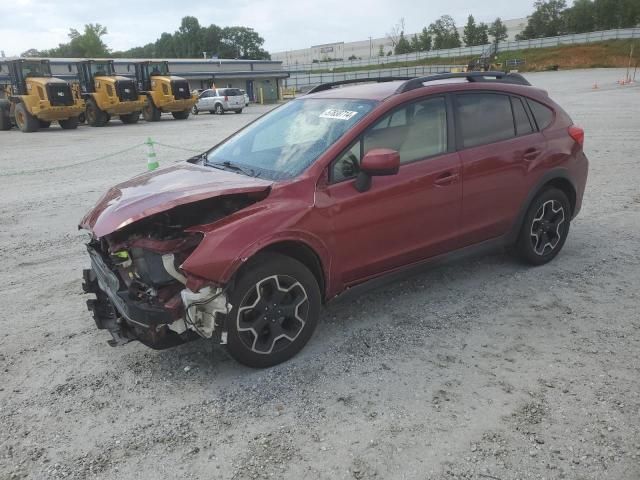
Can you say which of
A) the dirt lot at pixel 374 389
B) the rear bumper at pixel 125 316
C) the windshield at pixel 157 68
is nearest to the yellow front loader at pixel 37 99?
the windshield at pixel 157 68

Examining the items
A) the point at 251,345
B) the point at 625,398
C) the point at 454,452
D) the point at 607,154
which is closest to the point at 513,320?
the point at 625,398

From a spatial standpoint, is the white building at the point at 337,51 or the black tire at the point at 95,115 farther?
the white building at the point at 337,51

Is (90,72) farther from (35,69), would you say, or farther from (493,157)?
(493,157)

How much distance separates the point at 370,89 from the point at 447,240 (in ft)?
4.50

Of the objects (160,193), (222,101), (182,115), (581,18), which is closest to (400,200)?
(160,193)

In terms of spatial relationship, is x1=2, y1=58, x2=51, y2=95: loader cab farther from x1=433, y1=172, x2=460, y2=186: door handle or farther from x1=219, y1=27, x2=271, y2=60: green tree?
x1=219, y1=27, x2=271, y2=60: green tree

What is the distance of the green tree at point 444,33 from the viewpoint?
105 metres

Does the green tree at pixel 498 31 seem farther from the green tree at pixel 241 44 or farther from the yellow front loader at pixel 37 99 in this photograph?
the yellow front loader at pixel 37 99

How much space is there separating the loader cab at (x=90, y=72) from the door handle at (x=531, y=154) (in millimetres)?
24615

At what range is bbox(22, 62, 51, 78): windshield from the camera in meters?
22.7

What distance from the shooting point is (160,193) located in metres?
3.36

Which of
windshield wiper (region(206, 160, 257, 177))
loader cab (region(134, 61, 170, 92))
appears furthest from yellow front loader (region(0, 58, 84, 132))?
windshield wiper (region(206, 160, 257, 177))

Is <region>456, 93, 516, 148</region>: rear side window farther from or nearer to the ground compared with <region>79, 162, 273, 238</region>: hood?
farther from the ground

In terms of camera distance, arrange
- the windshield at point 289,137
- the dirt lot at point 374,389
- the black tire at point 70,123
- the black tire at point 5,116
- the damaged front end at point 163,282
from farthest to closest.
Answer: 1. the black tire at point 5,116
2. the black tire at point 70,123
3. the windshield at point 289,137
4. the damaged front end at point 163,282
5. the dirt lot at point 374,389
